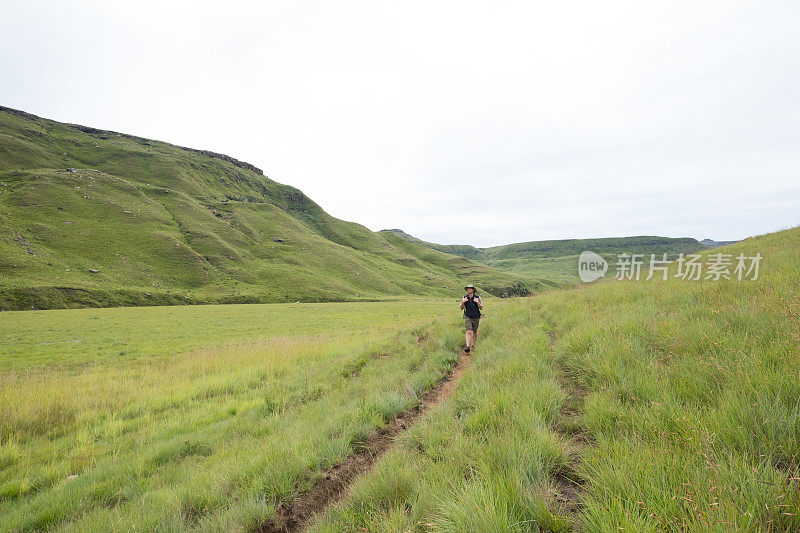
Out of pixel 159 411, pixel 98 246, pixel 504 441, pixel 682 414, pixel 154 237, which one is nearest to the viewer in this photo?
pixel 682 414

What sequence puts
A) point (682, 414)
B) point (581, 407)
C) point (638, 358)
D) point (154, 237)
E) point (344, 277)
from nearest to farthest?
point (682, 414) → point (581, 407) → point (638, 358) → point (154, 237) → point (344, 277)

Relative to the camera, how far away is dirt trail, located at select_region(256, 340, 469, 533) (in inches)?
137

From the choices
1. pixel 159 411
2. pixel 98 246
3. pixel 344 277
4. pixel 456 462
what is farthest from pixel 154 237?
pixel 456 462

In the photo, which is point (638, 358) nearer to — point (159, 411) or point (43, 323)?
point (159, 411)

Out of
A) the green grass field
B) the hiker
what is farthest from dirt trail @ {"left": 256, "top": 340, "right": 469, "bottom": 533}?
the hiker

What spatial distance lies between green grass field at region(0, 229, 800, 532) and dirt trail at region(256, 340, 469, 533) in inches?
6.5

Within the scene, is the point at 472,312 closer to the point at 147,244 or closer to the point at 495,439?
the point at 495,439

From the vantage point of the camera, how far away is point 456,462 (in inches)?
125

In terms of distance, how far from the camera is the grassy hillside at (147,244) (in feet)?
201

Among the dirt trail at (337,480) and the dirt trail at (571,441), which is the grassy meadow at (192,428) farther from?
the dirt trail at (571,441)

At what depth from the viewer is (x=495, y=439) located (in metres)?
3.26

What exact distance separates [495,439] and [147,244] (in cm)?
11058

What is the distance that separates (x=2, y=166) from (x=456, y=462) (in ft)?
608

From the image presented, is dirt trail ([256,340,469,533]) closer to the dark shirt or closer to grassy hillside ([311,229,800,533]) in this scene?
grassy hillside ([311,229,800,533])
